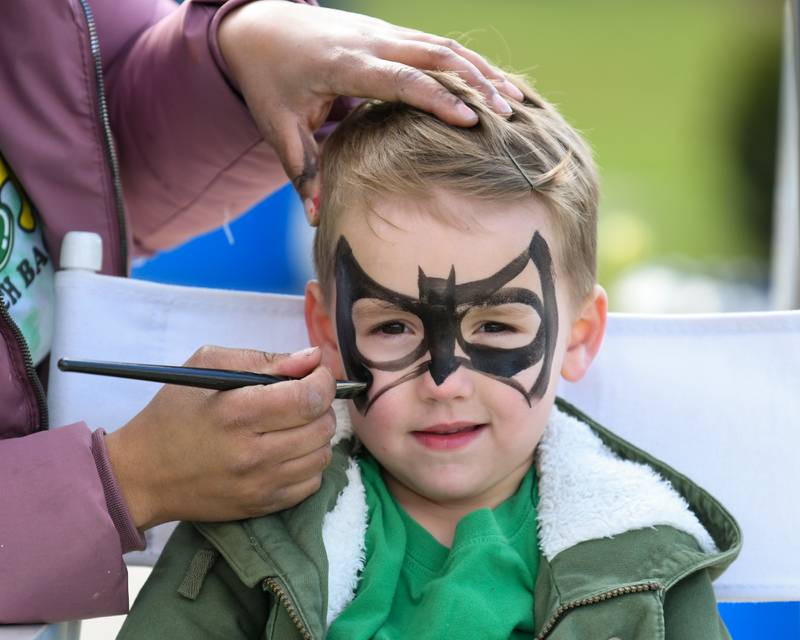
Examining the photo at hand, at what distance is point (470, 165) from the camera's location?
1221 millimetres

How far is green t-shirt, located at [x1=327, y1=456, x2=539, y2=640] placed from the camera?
1.17 meters

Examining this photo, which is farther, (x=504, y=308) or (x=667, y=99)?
(x=667, y=99)

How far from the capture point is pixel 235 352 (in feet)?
3.78

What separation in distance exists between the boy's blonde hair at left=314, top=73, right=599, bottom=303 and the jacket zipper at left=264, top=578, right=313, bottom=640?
391mm

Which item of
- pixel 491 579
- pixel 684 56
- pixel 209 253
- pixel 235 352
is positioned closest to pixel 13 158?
pixel 235 352

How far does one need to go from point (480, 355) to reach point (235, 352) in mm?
292

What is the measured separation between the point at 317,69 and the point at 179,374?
1.50ft

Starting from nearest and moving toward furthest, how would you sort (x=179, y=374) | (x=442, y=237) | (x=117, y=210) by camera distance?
1. (x=179, y=374)
2. (x=442, y=237)
3. (x=117, y=210)

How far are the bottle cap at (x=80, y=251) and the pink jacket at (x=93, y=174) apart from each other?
0.02 m

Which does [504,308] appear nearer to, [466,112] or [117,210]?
[466,112]

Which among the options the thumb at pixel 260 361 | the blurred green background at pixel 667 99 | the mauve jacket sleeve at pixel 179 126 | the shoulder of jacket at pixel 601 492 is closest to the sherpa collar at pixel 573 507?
the shoulder of jacket at pixel 601 492

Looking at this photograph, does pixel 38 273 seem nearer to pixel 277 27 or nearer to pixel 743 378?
pixel 277 27

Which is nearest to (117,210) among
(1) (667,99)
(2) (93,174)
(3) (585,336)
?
(2) (93,174)

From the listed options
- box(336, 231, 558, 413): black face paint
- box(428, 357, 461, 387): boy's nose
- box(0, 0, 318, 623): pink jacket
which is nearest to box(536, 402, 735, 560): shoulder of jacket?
box(336, 231, 558, 413): black face paint
